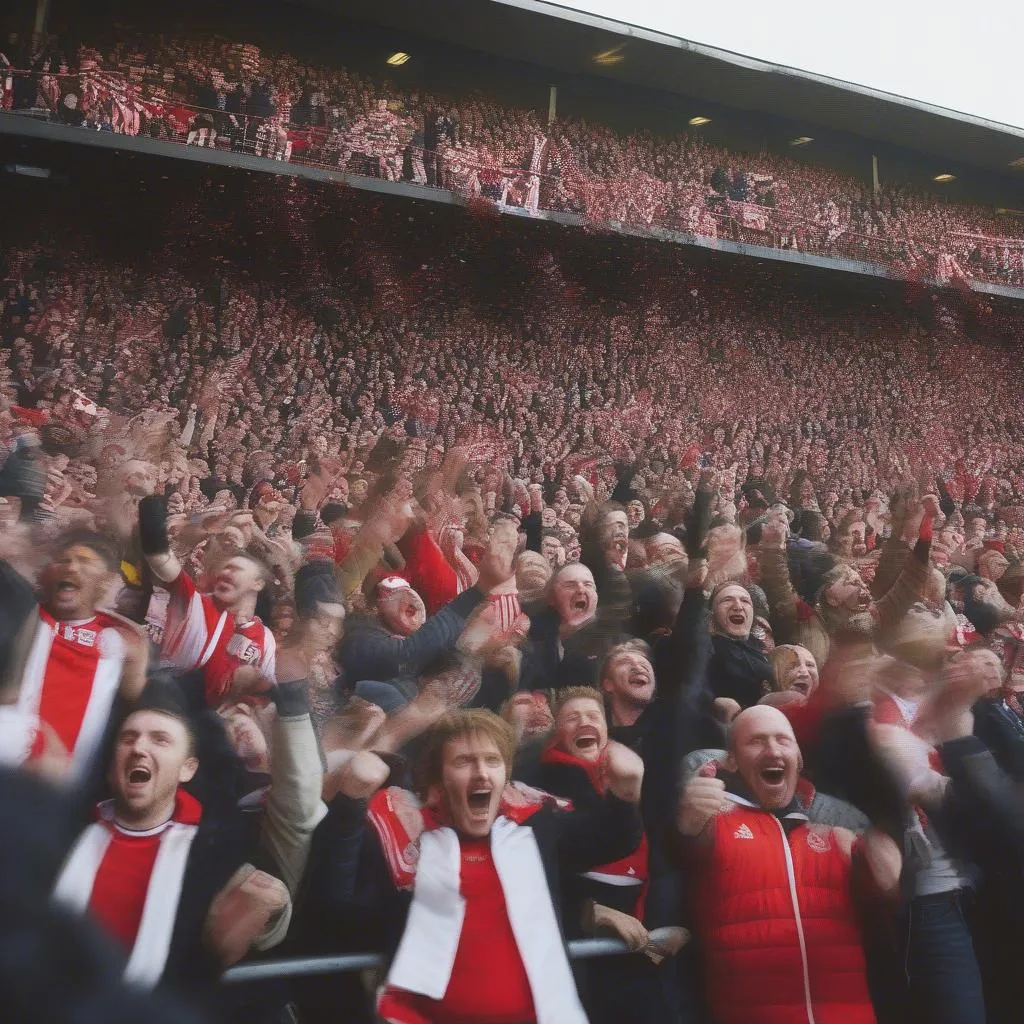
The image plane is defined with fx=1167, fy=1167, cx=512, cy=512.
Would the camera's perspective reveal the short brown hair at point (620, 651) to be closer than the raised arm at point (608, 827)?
No

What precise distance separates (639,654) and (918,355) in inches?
517

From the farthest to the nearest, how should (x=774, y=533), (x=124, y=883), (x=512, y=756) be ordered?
(x=774, y=533), (x=512, y=756), (x=124, y=883)

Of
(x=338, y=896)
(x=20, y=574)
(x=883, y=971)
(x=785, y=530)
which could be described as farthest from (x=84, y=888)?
(x=785, y=530)

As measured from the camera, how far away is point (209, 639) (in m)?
3.02

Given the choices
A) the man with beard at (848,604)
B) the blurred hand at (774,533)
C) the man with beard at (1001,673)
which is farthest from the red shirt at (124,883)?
the blurred hand at (774,533)

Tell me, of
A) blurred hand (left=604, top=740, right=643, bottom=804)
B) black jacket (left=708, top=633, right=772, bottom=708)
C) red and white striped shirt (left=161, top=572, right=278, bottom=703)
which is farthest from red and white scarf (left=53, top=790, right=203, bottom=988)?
black jacket (left=708, top=633, right=772, bottom=708)

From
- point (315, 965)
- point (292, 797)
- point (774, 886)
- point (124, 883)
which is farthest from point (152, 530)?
point (774, 886)

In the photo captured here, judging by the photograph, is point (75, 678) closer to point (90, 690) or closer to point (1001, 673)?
point (90, 690)

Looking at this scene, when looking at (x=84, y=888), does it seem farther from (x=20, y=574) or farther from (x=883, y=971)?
(x=883, y=971)

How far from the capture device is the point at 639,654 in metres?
3.00

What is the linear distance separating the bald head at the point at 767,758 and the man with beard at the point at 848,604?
0.94 meters

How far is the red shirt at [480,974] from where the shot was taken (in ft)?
7.66

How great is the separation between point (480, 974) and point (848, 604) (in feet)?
6.62

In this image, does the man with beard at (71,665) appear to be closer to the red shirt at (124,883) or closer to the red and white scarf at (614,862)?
the red shirt at (124,883)
